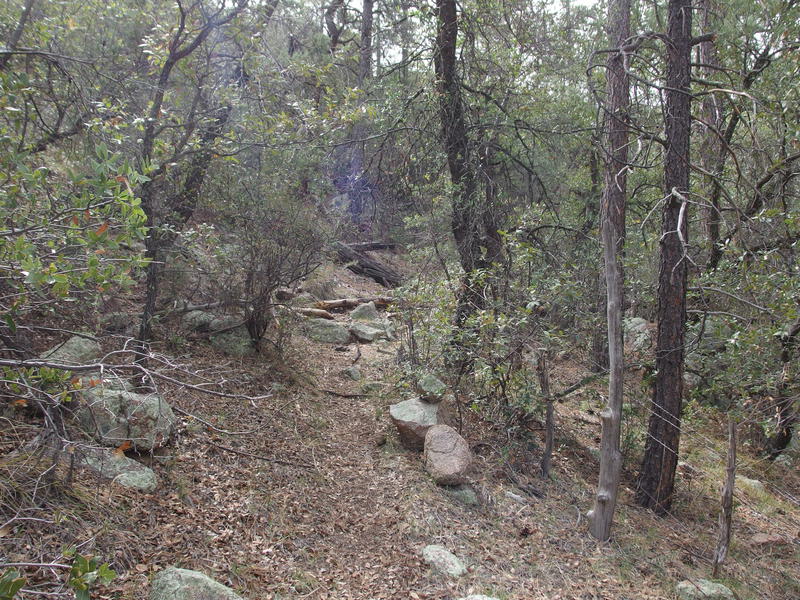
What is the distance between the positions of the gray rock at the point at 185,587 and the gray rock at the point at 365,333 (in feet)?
21.9

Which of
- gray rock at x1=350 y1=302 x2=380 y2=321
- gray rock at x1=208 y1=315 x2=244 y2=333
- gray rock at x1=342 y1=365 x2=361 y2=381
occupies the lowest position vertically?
gray rock at x1=342 y1=365 x2=361 y2=381

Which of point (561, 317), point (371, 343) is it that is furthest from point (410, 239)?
point (561, 317)

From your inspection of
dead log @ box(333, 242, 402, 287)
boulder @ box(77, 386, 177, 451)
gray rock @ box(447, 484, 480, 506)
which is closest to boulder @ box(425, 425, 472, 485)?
gray rock @ box(447, 484, 480, 506)

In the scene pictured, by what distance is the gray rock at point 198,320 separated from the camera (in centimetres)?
690

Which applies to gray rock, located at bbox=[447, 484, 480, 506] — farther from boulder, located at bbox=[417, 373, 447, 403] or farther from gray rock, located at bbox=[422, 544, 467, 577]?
boulder, located at bbox=[417, 373, 447, 403]

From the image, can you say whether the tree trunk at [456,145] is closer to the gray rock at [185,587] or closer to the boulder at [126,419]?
the boulder at [126,419]

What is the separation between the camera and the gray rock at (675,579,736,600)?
14.6 ft

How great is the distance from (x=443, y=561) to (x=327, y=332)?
5.71 m

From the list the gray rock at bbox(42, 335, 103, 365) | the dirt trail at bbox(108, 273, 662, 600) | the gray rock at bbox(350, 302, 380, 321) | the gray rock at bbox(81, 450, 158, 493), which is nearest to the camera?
the dirt trail at bbox(108, 273, 662, 600)

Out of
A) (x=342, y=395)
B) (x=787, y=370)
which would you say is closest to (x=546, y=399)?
(x=787, y=370)

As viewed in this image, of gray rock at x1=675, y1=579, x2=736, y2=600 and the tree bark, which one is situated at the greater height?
the tree bark

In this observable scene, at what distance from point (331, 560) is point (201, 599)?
1340 mm

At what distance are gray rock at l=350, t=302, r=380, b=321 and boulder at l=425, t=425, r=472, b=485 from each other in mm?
5130

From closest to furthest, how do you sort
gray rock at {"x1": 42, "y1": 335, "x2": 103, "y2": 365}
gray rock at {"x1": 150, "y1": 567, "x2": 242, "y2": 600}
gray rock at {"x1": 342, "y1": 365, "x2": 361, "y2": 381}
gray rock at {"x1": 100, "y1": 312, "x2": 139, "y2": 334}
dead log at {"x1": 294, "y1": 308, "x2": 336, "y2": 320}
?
gray rock at {"x1": 150, "y1": 567, "x2": 242, "y2": 600}
gray rock at {"x1": 42, "y1": 335, "x2": 103, "y2": 365}
gray rock at {"x1": 100, "y1": 312, "x2": 139, "y2": 334}
gray rock at {"x1": 342, "y1": 365, "x2": 361, "y2": 381}
dead log at {"x1": 294, "y1": 308, "x2": 336, "y2": 320}
